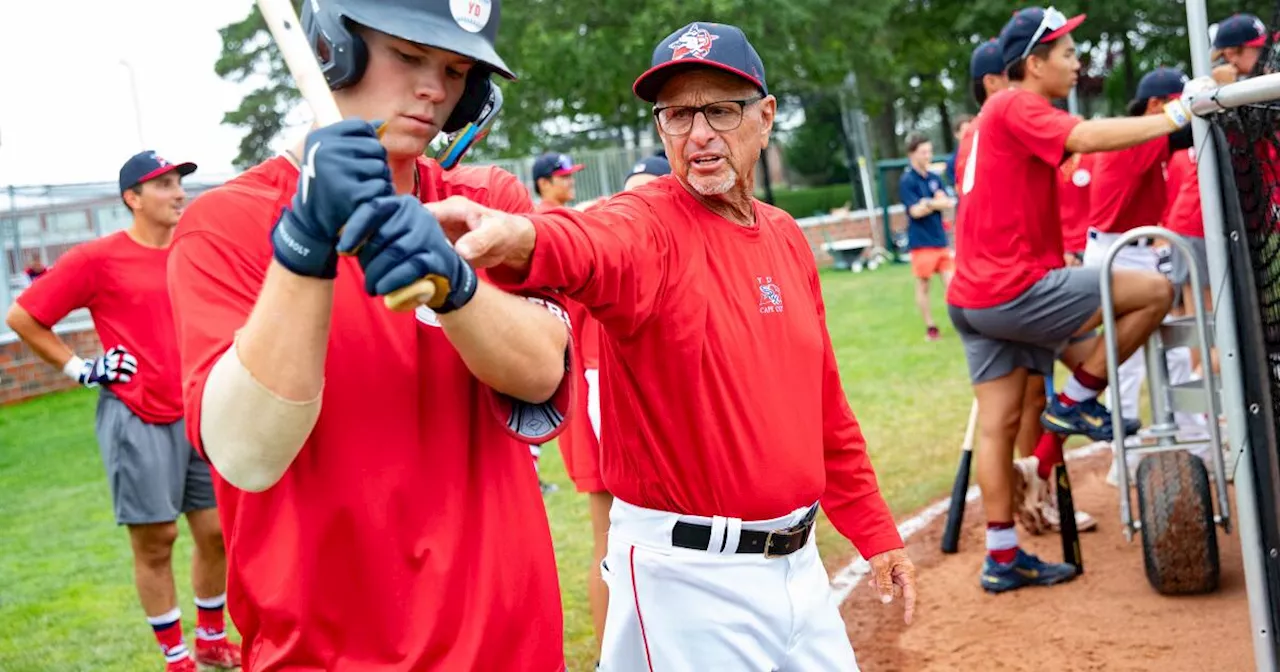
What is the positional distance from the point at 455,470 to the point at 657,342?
0.97 meters

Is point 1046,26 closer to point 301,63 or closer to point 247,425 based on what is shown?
point 301,63

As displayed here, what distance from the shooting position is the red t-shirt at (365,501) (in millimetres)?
2240

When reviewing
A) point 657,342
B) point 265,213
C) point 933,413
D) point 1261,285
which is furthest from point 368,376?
point 933,413

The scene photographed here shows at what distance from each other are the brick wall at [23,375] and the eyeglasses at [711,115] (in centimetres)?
1618

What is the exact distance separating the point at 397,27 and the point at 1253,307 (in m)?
3.40

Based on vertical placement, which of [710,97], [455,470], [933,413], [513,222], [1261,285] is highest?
[710,97]

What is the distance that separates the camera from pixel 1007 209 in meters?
6.35

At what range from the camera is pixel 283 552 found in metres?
2.28

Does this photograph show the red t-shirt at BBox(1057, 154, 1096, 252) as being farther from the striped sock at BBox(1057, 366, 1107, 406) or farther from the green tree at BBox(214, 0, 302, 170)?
the green tree at BBox(214, 0, 302, 170)

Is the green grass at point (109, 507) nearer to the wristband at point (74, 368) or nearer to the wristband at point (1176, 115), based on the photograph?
the wristband at point (74, 368)

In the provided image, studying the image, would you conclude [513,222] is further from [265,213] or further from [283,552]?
[283,552]

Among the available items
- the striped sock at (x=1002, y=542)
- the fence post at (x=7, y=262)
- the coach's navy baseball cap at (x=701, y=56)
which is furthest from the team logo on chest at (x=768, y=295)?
the fence post at (x=7, y=262)

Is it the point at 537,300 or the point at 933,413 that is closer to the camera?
the point at 537,300

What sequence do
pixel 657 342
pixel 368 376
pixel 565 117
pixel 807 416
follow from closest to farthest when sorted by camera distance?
pixel 368 376, pixel 657 342, pixel 807 416, pixel 565 117
